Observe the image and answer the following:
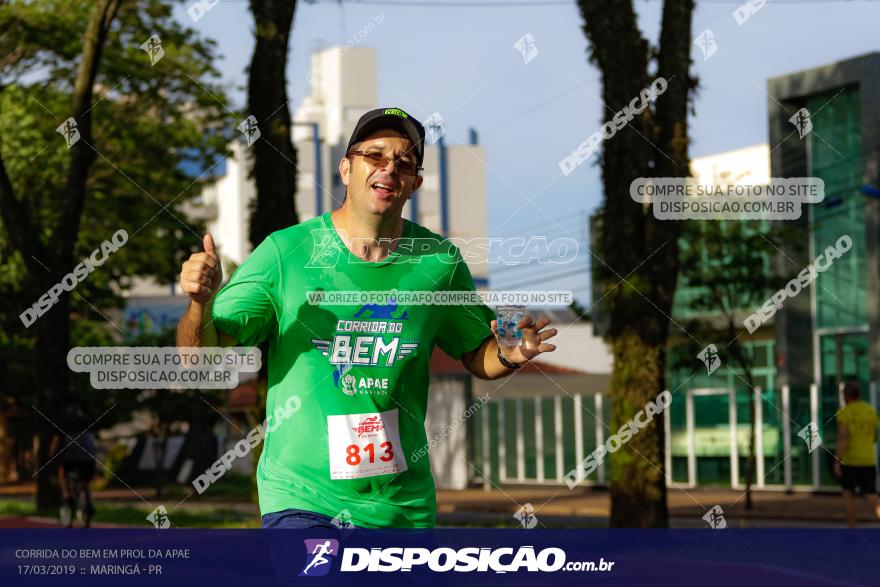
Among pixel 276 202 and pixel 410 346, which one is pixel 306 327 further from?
pixel 276 202

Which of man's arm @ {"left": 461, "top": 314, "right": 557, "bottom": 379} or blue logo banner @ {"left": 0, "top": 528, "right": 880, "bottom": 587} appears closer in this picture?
blue logo banner @ {"left": 0, "top": 528, "right": 880, "bottom": 587}

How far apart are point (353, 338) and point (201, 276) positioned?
590 millimetres

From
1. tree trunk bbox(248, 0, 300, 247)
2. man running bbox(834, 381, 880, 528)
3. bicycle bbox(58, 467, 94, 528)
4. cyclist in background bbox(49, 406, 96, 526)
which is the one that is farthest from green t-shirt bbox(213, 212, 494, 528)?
bicycle bbox(58, 467, 94, 528)

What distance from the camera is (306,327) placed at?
4.41m

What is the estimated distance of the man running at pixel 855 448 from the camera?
15.9 meters

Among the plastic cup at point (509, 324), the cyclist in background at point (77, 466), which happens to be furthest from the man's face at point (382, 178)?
the cyclist in background at point (77, 466)

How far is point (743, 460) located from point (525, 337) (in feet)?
80.6

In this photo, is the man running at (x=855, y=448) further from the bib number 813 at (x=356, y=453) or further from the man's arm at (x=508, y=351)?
the bib number 813 at (x=356, y=453)

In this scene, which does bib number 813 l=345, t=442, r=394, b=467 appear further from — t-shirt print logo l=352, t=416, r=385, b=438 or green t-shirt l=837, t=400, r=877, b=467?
green t-shirt l=837, t=400, r=877, b=467

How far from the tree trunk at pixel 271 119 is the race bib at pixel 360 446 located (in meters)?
10.5

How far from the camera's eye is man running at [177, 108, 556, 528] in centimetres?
434

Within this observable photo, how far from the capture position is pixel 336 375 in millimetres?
4383

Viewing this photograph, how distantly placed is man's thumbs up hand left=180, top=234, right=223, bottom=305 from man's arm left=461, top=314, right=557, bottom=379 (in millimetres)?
970

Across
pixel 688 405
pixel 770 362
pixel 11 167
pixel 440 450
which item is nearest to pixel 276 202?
pixel 11 167
